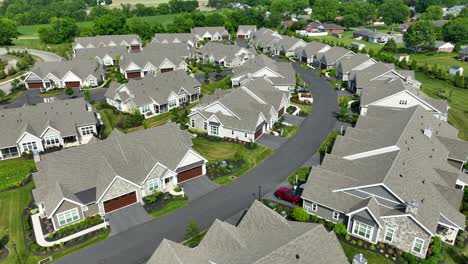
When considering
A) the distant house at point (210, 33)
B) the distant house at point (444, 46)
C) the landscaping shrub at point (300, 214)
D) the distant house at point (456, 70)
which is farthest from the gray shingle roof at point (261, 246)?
the distant house at point (444, 46)

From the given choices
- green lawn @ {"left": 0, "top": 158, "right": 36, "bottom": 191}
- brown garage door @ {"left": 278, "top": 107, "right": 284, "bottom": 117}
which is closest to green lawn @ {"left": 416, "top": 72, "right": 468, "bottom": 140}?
brown garage door @ {"left": 278, "top": 107, "right": 284, "bottom": 117}

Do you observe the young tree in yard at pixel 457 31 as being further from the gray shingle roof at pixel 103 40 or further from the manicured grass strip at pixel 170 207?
the manicured grass strip at pixel 170 207

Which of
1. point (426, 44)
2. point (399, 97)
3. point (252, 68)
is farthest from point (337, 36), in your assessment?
point (399, 97)

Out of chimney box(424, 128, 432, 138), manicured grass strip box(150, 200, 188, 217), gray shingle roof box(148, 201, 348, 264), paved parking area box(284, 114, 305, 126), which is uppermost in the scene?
chimney box(424, 128, 432, 138)

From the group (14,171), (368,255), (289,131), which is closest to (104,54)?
(14,171)

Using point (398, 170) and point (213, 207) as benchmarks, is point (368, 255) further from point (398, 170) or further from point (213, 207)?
point (213, 207)

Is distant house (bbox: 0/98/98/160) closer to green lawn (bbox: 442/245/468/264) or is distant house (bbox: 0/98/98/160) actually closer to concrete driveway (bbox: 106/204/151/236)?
concrete driveway (bbox: 106/204/151/236)

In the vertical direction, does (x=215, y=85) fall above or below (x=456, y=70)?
below
